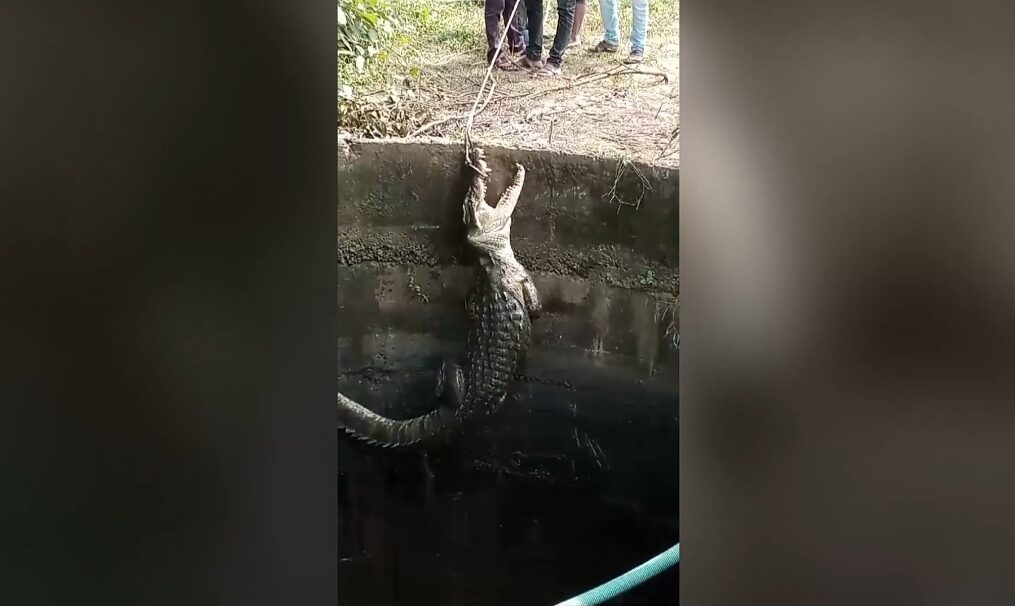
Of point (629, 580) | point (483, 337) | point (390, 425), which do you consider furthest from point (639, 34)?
point (629, 580)

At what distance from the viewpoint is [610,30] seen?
5.26ft

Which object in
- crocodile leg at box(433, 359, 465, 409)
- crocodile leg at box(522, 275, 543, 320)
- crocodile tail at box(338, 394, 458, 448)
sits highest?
crocodile leg at box(522, 275, 543, 320)

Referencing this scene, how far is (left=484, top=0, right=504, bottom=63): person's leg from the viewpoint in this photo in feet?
5.36

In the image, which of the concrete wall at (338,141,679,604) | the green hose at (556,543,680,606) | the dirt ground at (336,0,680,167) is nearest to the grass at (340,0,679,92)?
the dirt ground at (336,0,680,167)

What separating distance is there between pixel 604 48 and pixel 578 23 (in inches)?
3.4

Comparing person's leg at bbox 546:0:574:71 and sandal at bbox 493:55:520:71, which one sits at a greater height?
person's leg at bbox 546:0:574:71

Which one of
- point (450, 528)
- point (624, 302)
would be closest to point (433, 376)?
point (450, 528)

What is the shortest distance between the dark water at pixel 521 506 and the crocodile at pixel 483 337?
0.14ft

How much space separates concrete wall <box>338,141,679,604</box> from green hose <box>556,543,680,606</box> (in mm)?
24

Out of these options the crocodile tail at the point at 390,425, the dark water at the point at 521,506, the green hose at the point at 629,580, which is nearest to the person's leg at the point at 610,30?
the dark water at the point at 521,506

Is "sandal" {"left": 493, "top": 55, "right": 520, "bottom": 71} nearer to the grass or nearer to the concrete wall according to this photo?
the grass
